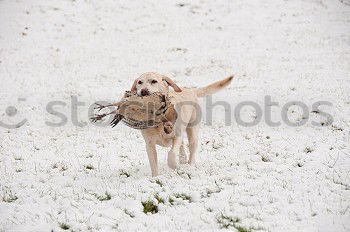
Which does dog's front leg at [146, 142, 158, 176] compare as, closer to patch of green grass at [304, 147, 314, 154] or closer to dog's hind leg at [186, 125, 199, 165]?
dog's hind leg at [186, 125, 199, 165]

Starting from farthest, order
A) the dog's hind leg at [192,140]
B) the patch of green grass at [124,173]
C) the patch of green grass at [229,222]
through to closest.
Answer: the dog's hind leg at [192,140]
the patch of green grass at [124,173]
the patch of green grass at [229,222]

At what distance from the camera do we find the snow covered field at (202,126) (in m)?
4.95

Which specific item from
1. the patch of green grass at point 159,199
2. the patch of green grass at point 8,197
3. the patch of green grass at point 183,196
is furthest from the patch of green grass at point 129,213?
the patch of green grass at point 8,197

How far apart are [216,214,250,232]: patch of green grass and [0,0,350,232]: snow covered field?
0.06 feet

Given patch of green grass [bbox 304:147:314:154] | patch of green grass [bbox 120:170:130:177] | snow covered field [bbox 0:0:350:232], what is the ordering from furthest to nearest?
patch of green grass [bbox 304:147:314:154] → patch of green grass [bbox 120:170:130:177] → snow covered field [bbox 0:0:350:232]

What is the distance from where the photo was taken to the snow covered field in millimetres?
4945

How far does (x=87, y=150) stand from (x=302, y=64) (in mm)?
12677

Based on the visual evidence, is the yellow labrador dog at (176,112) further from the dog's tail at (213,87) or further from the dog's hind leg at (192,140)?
the dog's hind leg at (192,140)

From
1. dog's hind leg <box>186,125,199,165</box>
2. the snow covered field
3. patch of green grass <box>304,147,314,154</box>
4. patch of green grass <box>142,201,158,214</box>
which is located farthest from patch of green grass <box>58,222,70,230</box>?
patch of green grass <box>304,147,314,154</box>

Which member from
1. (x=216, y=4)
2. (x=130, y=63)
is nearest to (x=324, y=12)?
(x=216, y=4)

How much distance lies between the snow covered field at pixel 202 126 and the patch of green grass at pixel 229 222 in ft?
0.06

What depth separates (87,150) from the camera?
909 cm

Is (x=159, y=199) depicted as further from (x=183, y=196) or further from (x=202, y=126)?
(x=202, y=126)

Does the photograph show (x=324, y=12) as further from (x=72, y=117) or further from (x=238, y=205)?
(x=238, y=205)
